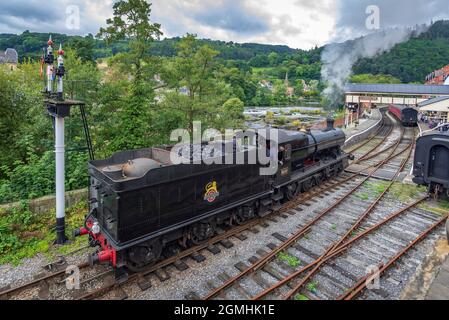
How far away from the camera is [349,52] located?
93.4 metres

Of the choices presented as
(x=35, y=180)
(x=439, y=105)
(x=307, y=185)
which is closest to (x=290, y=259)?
(x=307, y=185)

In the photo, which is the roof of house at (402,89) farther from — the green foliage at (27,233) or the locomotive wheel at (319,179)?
the green foliage at (27,233)

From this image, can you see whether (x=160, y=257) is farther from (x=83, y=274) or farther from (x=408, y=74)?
(x=408, y=74)

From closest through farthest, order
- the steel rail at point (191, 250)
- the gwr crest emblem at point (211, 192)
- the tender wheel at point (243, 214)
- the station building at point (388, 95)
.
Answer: the steel rail at point (191, 250) → the gwr crest emblem at point (211, 192) → the tender wheel at point (243, 214) → the station building at point (388, 95)

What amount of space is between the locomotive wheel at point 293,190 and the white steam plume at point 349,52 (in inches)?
2745

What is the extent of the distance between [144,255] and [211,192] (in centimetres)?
232

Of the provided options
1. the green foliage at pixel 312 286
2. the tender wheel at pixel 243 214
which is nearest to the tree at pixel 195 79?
the tender wheel at pixel 243 214

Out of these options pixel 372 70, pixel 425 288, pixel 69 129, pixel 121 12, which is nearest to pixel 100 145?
pixel 69 129

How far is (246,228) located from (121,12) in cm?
1152

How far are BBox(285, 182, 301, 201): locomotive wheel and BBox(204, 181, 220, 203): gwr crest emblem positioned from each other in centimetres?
417

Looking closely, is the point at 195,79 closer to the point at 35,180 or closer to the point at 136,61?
the point at 136,61

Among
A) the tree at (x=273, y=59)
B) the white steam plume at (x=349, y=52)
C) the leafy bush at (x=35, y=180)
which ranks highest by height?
the tree at (x=273, y=59)

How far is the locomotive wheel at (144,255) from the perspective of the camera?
6504mm
